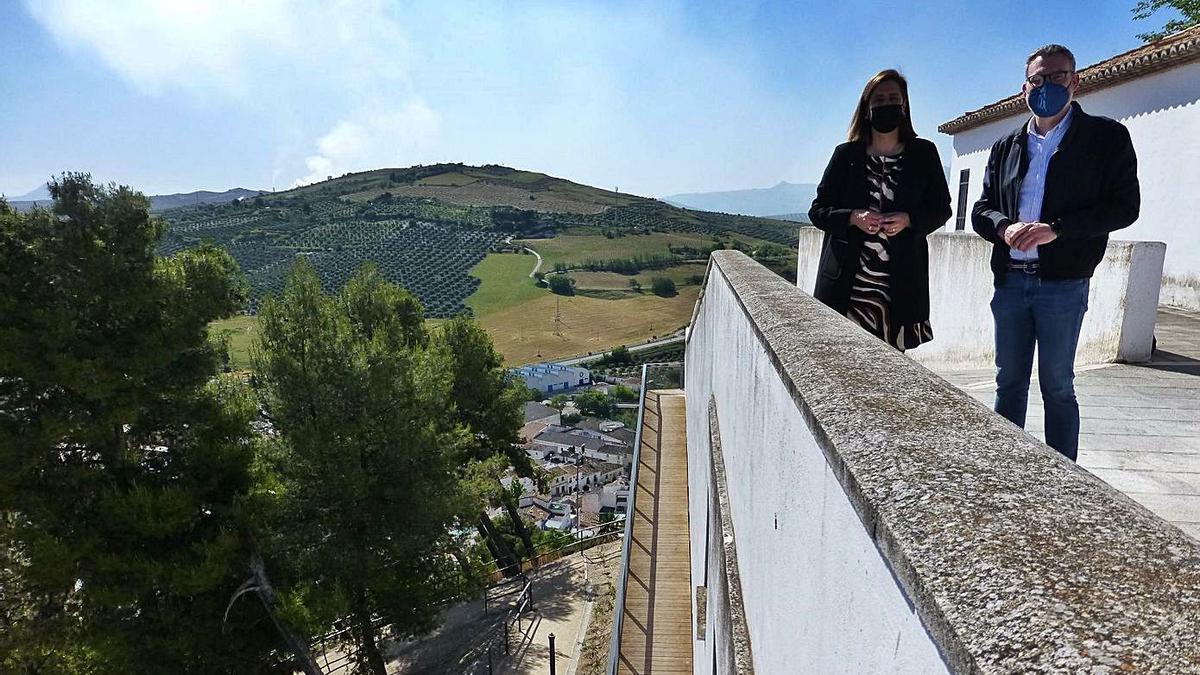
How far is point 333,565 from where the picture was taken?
1081 cm

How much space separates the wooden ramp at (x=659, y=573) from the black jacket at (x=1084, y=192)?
5802mm

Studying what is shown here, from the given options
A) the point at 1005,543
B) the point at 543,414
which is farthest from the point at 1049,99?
the point at 543,414

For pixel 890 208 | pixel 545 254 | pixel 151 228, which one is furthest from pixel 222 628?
pixel 545 254

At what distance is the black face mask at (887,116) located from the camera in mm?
3105

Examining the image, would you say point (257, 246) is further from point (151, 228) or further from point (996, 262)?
point (996, 262)

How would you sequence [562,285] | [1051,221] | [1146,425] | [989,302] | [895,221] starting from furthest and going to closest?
1. [562,285]
2. [989,302]
3. [1146,425]
4. [895,221]
5. [1051,221]

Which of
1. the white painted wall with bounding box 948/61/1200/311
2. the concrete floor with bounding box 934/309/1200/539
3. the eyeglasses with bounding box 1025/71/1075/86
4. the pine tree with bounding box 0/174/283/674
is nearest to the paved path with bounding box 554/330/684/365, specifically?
the white painted wall with bounding box 948/61/1200/311

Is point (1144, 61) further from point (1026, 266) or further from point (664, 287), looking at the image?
point (664, 287)

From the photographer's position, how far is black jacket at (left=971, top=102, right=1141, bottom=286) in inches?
106

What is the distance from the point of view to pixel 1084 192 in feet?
9.07

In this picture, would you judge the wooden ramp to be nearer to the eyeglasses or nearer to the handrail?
the handrail

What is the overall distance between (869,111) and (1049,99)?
738 mm

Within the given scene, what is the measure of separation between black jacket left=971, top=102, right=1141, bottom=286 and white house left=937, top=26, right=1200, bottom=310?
6.84m

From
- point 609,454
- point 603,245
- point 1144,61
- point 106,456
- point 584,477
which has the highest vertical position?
point 1144,61
